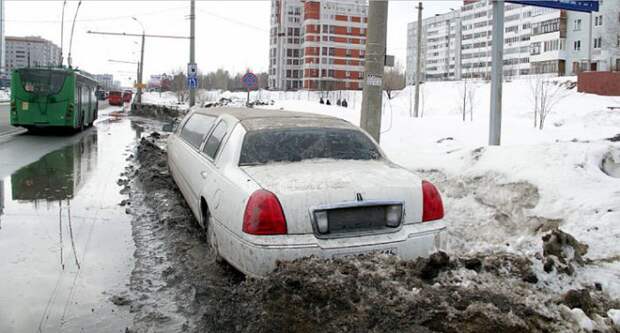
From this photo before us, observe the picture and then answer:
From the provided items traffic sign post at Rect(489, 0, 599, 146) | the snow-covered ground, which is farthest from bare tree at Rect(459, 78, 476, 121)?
the snow-covered ground

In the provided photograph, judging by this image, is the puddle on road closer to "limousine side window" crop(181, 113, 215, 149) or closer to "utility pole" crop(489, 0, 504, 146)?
"limousine side window" crop(181, 113, 215, 149)

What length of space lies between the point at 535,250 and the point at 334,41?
11508 centimetres

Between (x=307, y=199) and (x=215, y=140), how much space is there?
2.23 meters

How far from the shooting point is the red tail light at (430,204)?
4.65 m

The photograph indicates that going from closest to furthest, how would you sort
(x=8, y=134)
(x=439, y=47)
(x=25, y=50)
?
(x=8, y=134) → (x=25, y=50) → (x=439, y=47)

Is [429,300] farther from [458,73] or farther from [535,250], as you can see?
[458,73]

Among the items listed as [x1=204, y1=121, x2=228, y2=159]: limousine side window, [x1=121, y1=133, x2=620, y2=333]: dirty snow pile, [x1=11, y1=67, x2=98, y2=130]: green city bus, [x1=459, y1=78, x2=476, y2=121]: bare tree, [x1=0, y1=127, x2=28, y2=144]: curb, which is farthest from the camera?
[x1=459, y1=78, x2=476, y2=121]: bare tree

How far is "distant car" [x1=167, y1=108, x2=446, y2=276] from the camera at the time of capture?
4.19 m

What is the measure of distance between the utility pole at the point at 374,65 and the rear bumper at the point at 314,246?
5694 mm

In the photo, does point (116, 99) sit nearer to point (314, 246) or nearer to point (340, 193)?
point (340, 193)

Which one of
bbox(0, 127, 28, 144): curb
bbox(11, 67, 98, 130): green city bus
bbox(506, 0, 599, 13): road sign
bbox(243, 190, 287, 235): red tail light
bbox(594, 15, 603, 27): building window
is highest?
bbox(594, 15, 603, 27): building window

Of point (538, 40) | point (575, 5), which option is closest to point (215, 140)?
point (575, 5)

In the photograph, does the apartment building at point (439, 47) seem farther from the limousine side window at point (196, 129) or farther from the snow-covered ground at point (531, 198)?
the limousine side window at point (196, 129)

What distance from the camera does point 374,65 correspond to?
10.0m
